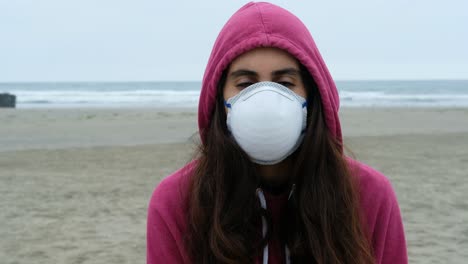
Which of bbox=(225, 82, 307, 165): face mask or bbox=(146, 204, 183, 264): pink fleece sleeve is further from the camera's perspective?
bbox=(146, 204, 183, 264): pink fleece sleeve

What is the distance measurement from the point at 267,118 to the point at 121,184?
6425mm

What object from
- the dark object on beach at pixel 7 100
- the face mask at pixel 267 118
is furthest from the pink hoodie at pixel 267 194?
the dark object on beach at pixel 7 100

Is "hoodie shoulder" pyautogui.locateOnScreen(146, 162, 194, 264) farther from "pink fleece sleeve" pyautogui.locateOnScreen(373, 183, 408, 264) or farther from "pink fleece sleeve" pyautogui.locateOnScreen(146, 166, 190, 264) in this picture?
"pink fleece sleeve" pyautogui.locateOnScreen(373, 183, 408, 264)

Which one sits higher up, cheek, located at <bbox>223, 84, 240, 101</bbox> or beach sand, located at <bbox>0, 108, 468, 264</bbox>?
cheek, located at <bbox>223, 84, 240, 101</bbox>

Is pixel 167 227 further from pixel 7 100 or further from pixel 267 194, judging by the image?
pixel 7 100

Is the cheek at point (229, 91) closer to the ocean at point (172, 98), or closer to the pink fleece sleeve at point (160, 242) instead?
the pink fleece sleeve at point (160, 242)

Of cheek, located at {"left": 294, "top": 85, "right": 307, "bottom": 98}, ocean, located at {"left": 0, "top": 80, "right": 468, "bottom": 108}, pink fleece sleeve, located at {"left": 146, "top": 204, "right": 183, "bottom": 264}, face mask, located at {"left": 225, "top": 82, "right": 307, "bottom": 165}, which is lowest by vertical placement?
ocean, located at {"left": 0, "top": 80, "right": 468, "bottom": 108}

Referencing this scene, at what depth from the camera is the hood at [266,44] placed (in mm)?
1691

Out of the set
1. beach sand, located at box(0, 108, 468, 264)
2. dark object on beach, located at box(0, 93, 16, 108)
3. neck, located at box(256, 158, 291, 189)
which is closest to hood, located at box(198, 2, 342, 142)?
neck, located at box(256, 158, 291, 189)

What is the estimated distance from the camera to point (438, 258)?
4531 millimetres

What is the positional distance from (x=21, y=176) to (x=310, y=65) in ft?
25.9

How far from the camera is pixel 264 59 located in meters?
1.71

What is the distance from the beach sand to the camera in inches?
196

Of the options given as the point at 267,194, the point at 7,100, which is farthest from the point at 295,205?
the point at 7,100
